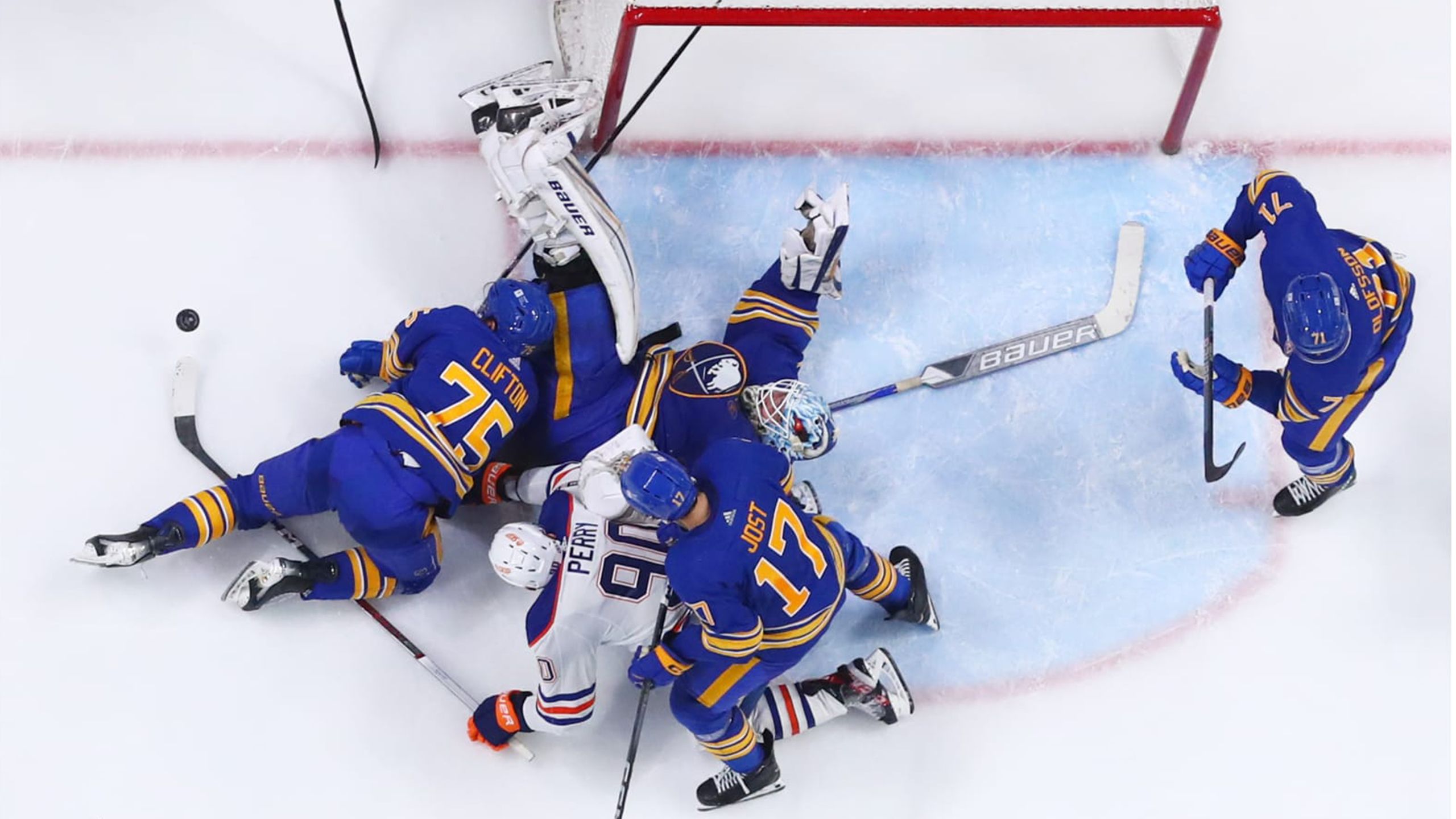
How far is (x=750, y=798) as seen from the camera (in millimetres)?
4273

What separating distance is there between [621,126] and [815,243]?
760 mm

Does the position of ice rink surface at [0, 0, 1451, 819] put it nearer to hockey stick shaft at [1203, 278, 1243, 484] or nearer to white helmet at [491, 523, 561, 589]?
hockey stick shaft at [1203, 278, 1243, 484]

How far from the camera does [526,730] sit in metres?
4.30

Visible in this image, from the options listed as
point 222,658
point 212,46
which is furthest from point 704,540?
point 212,46

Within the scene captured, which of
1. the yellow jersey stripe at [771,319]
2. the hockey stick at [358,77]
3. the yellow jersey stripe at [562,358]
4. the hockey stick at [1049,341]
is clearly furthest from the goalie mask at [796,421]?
the hockey stick at [358,77]

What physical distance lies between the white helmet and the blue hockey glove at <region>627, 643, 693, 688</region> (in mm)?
311

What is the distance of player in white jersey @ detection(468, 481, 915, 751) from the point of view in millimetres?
3934

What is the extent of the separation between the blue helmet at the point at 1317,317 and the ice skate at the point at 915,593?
112 centimetres

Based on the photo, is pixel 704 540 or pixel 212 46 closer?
pixel 704 540

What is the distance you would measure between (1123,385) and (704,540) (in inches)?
63.4

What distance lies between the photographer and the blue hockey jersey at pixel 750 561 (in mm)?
3664

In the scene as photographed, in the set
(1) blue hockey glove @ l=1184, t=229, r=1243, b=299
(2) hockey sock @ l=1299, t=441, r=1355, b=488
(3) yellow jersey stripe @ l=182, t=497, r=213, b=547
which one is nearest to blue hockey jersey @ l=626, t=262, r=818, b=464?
(1) blue hockey glove @ l=1184, t=229, r=1243, b=299

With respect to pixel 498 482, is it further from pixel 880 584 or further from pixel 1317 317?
pixel 1317 317

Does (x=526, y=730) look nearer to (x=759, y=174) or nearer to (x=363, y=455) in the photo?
(x=363, y=455)
